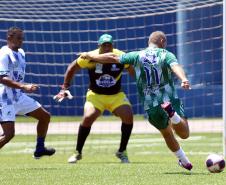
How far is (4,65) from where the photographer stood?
12523mm

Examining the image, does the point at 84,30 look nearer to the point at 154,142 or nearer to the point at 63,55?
the point at 63,55

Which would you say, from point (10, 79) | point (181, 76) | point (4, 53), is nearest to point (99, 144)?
point (4, 53)

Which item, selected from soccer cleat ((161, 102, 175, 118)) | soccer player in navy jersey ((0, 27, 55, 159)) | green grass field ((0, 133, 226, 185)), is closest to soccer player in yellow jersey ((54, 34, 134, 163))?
green grass field ((0, 133, 226, 185))

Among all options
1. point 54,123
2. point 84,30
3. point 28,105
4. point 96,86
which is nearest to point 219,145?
point 84,30

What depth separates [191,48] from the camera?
59.2 feet

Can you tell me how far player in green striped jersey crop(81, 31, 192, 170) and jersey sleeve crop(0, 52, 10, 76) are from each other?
1.57 m

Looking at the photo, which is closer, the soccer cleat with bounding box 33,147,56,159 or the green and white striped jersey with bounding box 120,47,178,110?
the green and white striped jersey with bounding box 120,47,178,110

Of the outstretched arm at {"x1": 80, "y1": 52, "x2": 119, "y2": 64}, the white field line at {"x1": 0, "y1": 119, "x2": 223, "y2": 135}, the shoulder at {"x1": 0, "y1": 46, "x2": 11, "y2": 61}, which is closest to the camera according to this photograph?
the outstretched arm at {"x1": 80, "y1": 52, "x2": 119, "y2": 64}

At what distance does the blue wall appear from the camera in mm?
17938

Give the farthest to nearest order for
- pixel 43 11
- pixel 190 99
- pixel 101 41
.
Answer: pixel 190 99
pixel 43 11
pixel 101 41

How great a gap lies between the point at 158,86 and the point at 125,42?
24.3 ft

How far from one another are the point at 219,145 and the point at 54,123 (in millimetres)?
9905

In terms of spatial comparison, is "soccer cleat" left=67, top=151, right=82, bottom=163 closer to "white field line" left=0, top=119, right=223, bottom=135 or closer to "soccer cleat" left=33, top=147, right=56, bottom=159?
"soccer cleat" left=33, top=147, right=56, bottom=159

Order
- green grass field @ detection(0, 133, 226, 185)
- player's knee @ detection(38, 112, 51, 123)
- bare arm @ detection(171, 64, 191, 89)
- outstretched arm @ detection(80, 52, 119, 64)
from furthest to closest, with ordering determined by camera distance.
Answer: player's knee @ detection(38, 112, 51, 123), outstretched arm @ detection(80, 52, 119, 64), bare arm @ detection(171, 64, 191, 89), green grass field @ detection(0, 133, 226, 185)
